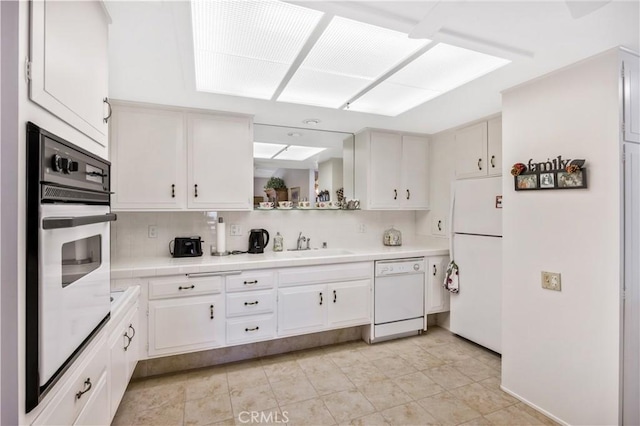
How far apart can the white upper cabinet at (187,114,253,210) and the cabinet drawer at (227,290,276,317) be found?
0.82 meters

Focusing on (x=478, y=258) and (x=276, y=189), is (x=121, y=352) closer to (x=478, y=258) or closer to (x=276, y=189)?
(x=276, y=189)

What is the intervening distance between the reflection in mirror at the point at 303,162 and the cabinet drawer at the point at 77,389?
6.60 ft

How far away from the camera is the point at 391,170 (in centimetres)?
362

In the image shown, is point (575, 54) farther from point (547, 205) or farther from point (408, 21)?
point (408, 21)

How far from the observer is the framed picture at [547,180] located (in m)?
1.94

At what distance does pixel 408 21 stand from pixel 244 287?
2.22 m

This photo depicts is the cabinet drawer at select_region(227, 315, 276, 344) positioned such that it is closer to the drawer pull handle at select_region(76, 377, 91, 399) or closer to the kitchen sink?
the kitchen sink

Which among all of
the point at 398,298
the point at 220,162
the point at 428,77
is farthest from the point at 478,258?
the point at 220,162

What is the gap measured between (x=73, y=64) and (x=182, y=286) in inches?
70.3

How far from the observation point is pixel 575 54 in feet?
5.73

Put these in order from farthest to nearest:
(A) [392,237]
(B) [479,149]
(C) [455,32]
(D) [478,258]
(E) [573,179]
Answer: (A) [392,237] → (B) [479,149] → (D) [478,258] → (E) [573,179] → (C) [455,32]

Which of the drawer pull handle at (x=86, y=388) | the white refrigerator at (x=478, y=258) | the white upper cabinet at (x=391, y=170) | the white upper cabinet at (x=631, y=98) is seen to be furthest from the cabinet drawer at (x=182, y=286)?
the white upper cabinet at (x=631, y=98)

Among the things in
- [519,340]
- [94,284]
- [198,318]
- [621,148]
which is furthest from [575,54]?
[198,318]

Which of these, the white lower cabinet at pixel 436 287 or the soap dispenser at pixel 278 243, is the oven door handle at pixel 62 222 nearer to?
the soap dispenser at pixel 278 243
